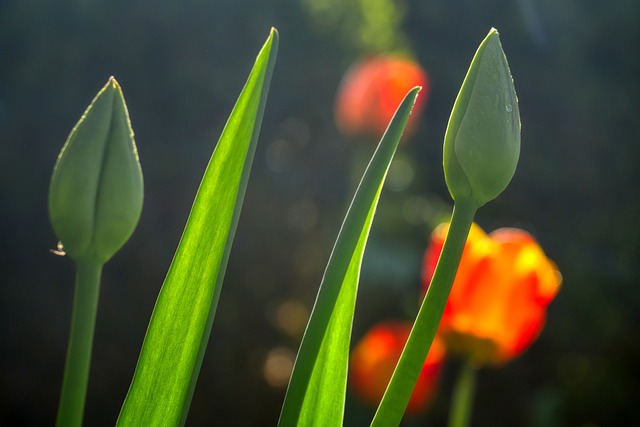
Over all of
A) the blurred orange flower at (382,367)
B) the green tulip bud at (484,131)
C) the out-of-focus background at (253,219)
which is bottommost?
the green tulip bud at (484,131)

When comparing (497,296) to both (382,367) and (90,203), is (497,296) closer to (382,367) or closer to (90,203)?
(382,367)

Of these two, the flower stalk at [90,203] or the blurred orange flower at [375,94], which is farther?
the blurred orange flower at [375,94]

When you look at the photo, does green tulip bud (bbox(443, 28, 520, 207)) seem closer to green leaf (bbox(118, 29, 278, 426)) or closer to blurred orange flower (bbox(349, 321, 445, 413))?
green leaf (bbox(118, 29, 278, 426))

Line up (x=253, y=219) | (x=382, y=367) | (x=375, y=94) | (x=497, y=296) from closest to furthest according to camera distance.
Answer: (x=497, y=296) < (x=382, y=367) < (x=375, y=94) < (x=253, y=219)

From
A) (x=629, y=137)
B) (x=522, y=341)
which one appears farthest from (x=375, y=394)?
(x=629, y=137)

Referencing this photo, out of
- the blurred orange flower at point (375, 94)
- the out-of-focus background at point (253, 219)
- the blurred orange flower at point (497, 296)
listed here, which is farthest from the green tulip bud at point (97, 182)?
the out-of-focus background at point (253, 219)

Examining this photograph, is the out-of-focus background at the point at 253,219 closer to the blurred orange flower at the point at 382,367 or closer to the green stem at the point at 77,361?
the blurred orange flower at the point at 382,367

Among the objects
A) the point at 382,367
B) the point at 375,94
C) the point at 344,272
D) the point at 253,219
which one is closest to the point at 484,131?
the point at 344,272

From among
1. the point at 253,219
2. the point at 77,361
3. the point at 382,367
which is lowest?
the point at 77,361
